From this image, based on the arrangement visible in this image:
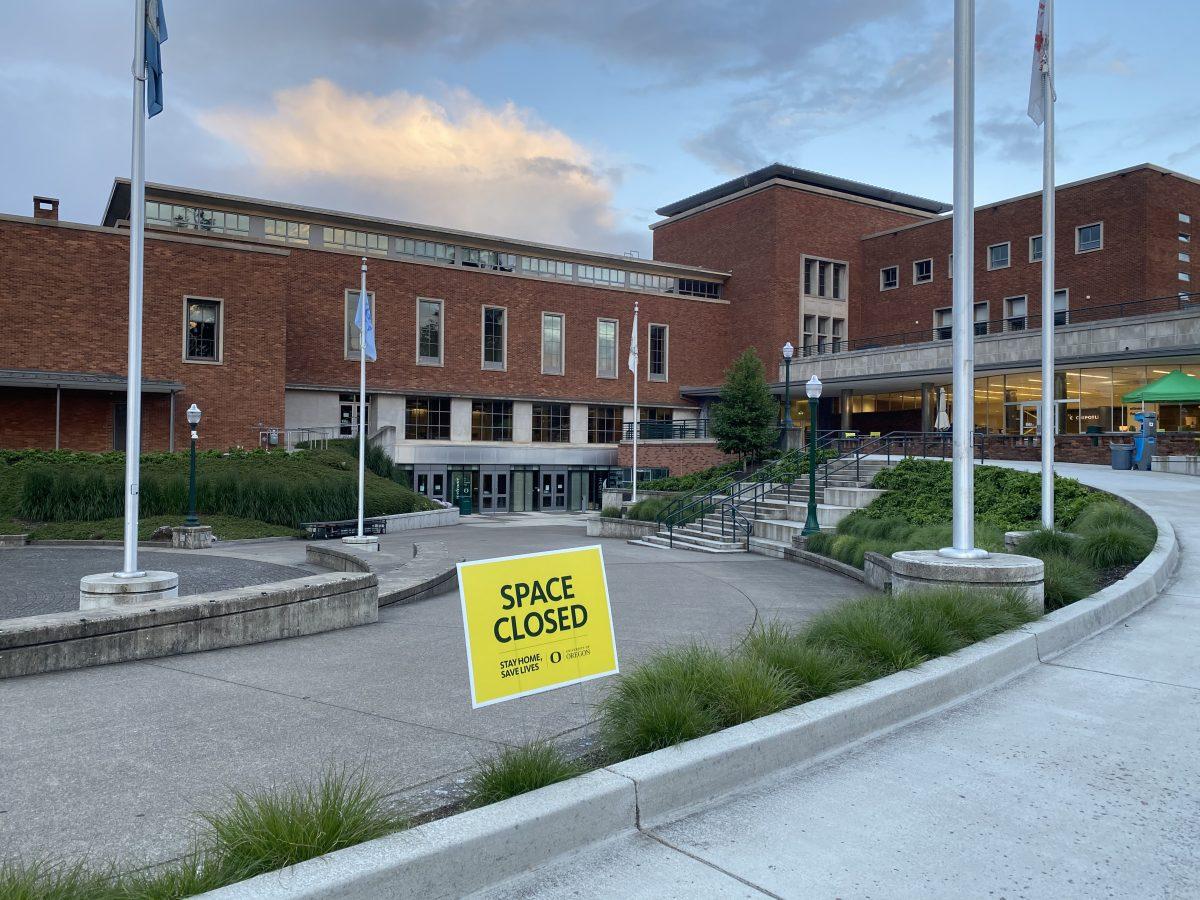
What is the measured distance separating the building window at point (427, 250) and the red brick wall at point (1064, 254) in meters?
26.4

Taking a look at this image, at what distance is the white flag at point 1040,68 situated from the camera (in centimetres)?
1243

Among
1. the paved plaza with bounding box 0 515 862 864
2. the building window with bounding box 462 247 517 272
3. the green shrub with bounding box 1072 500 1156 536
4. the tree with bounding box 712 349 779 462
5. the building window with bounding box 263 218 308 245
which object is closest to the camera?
the paved plaza with bounding box 0 515 862 864

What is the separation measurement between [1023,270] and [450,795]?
48.7 m

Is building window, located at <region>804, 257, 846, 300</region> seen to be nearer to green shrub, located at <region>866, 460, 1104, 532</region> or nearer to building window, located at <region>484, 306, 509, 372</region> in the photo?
building window, located at <region>484, 306, 509, 372</region>

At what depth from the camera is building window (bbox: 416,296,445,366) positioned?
44.3 m

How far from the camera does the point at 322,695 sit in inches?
253

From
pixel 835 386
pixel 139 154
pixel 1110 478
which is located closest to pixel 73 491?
pixel 139 154

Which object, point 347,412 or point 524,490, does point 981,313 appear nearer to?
point 524,490

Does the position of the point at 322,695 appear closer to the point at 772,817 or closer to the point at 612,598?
the point at 772,817

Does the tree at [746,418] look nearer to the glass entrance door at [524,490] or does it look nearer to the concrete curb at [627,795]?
the glass entrance door at [524,490]

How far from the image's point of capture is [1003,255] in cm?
4653

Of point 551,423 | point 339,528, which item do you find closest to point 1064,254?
point 551,423

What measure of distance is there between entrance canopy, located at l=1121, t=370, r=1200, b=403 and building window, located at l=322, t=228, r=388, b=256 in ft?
118

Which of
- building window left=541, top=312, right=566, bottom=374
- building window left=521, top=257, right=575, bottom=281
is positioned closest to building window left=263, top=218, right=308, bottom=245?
building window left=521, top=257, right=575, bottom=281
